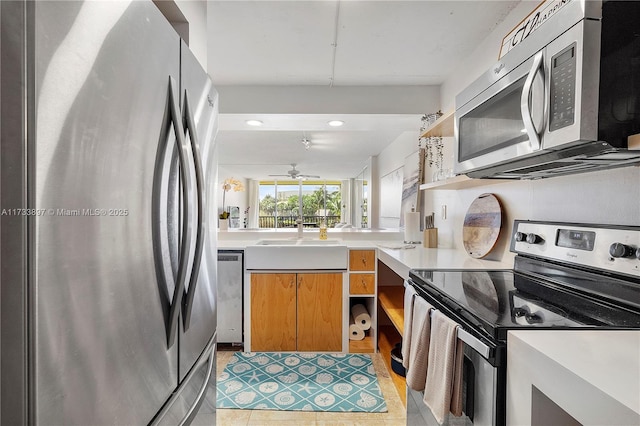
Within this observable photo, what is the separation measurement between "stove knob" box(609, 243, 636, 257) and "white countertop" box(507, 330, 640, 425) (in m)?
0.31

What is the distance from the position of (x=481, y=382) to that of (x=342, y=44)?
6.47 feet

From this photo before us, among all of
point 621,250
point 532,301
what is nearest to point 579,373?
point 532,301

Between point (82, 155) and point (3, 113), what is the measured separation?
4.3 inches

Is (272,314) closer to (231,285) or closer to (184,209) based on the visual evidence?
(231,285)

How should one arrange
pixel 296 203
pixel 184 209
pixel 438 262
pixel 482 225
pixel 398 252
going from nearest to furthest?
pixel 184 209
pixel 438 262
pixel 482 225
pixel 398 252
pixel 296 203

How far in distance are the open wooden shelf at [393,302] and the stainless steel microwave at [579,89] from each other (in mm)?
1377

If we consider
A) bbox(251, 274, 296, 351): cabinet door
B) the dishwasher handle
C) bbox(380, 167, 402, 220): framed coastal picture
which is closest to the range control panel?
bbox(251, 274, 296, 351): cabinet door

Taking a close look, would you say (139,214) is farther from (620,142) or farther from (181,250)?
(620,142)

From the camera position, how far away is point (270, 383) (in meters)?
2.24

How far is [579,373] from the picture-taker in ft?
1.94

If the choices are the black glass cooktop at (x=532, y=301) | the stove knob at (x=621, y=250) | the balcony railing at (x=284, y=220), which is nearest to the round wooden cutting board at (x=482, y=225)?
the black glass cooktop at (x=532, y=301)

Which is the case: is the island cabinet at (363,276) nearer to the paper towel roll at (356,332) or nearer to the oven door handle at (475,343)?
the paper towel roll at (356,332)

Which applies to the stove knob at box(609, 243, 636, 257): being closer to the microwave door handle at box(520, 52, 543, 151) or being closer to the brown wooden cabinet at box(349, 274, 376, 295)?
the microwave door handle at box(520, 52, 543, 151)

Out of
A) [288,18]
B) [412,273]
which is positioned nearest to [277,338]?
[412,273]
